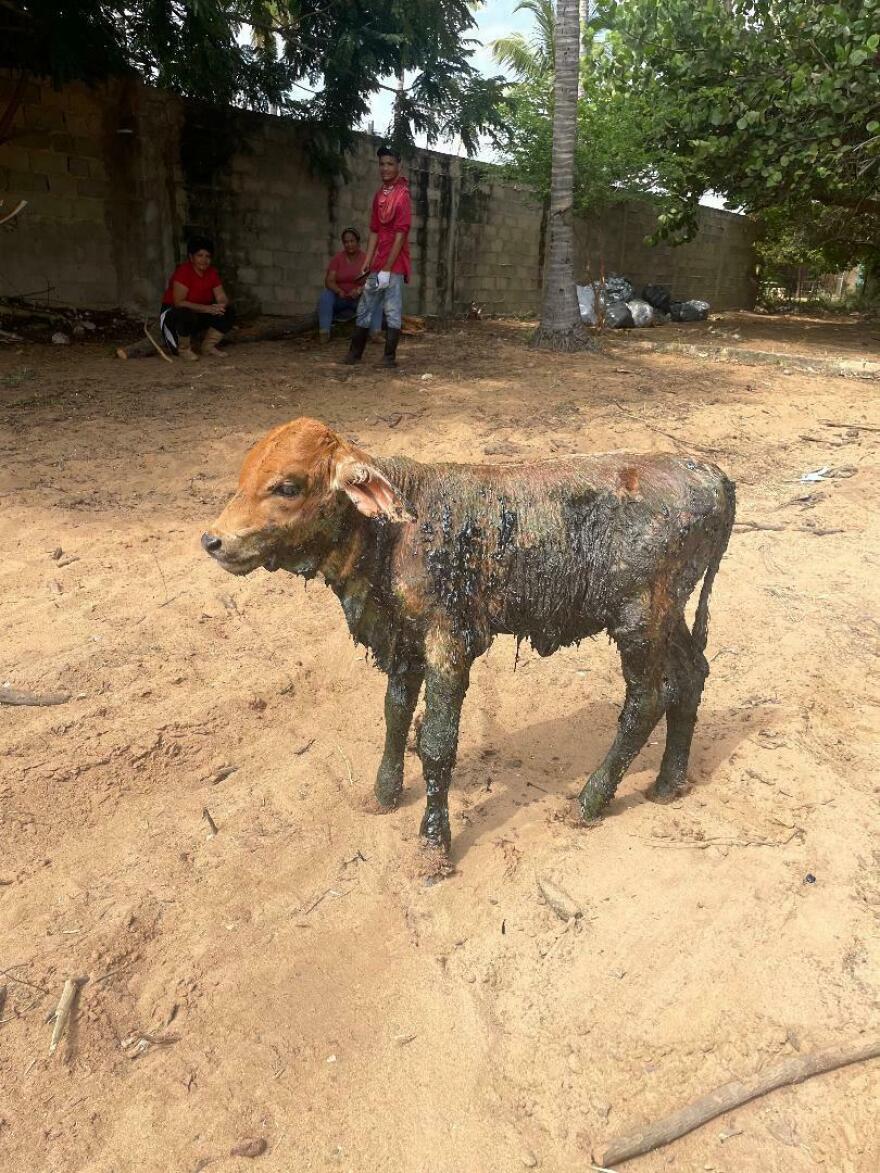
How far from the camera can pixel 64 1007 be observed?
2.46 metres

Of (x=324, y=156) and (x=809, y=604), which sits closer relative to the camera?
(x=809, y=604)

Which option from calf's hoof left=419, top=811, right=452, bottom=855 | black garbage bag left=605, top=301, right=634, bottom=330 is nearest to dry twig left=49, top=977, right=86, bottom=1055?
calf's hoof left=419, top=811, right=452, bottom=855

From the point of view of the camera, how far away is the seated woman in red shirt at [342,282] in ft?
35.7

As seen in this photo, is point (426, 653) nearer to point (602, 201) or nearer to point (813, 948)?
point (813, 948)

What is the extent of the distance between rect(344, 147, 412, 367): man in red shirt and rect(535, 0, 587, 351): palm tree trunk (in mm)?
3350

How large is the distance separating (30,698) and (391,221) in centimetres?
699

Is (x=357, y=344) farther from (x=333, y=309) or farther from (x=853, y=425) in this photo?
(x=853, y=425)

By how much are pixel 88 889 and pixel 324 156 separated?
12.9 m

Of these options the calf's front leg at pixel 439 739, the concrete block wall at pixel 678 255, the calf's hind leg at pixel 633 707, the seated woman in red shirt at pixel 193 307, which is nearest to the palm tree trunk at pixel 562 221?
the seated woman in red shirt at pixel 193 307

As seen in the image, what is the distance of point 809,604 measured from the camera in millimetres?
5105

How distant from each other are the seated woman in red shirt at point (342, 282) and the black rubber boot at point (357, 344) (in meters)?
1.22

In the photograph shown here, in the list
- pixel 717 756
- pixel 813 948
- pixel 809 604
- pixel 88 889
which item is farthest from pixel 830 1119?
pixel 809 604

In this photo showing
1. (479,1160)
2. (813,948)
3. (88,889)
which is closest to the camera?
(479,1160)

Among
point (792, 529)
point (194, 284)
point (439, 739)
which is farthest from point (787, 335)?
point (439, 739)
